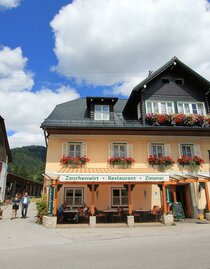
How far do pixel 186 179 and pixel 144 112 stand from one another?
5429mm

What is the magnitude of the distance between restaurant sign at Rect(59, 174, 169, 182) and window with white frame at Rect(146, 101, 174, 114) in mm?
5537

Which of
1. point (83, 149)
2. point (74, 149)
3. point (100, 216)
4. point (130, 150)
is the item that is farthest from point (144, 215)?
point (74, 149)

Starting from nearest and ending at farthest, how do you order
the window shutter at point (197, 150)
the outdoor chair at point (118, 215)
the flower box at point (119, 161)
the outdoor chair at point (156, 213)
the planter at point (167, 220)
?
the planter at point (167, 220)
the outdoor chair at point (118, 215)
the outdoor chair at point (156, 213)
the flower box at point (119, 161)
the window shutter at point (197, 150)

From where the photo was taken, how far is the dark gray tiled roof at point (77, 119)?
54.0 feet

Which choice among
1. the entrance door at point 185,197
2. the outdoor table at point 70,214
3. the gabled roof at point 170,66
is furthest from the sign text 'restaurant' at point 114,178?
Result: the gabled roof at point 170,66

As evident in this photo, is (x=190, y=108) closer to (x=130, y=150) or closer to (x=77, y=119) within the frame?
(x=130, y=150)

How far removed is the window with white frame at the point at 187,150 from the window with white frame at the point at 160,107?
2592mm

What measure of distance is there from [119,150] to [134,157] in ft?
3.62

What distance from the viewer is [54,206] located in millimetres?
13211

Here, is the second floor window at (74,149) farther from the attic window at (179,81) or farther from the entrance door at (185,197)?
the attic window at (179,81)

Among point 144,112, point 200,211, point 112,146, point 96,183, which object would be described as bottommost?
point 200,211

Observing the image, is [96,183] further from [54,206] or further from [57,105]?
[57,105]

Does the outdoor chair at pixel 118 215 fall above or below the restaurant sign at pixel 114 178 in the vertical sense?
below

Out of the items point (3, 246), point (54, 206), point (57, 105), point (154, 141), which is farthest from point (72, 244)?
point (57, 105)
